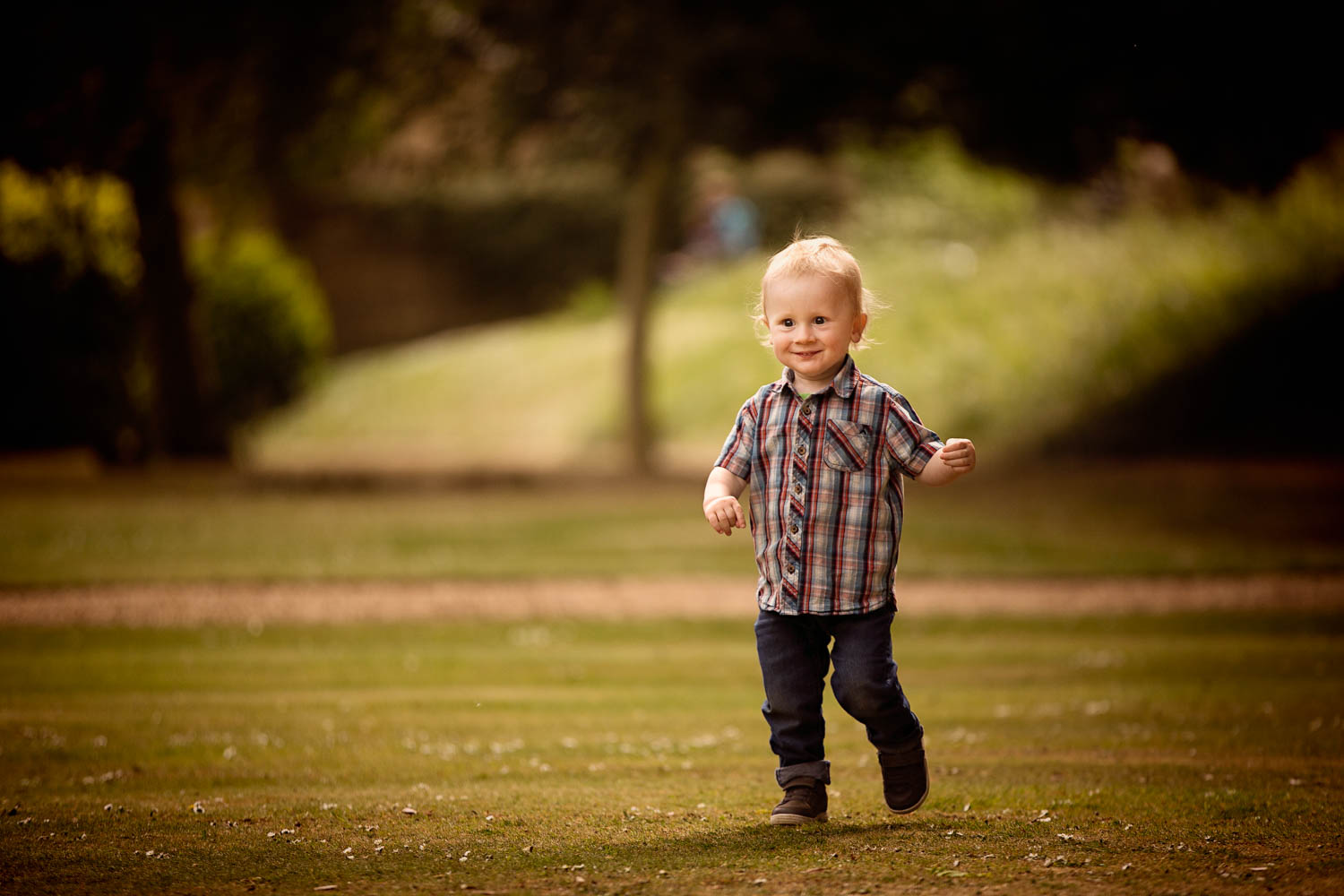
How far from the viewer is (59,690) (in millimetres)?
7453

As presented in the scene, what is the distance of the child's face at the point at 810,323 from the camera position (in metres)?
4.33

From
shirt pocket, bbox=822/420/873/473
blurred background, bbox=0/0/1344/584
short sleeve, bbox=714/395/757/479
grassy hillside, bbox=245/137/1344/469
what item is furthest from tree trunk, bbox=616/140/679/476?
shirt pocket, bbox=822/420/873/473

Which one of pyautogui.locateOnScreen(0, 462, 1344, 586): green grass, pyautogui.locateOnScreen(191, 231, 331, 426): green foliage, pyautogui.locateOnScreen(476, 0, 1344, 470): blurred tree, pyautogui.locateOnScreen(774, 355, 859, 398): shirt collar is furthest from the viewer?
pyautogui.locateOnScreen(191, 231, 331, 426): green foliage

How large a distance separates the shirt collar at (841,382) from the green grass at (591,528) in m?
7.85

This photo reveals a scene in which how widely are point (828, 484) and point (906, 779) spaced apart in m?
0.93

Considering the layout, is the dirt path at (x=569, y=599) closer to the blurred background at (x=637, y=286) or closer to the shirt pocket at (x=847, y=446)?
the blurred background at (x=637, y=286)

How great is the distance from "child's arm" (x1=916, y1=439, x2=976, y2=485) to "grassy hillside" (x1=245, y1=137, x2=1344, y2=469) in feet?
47.1

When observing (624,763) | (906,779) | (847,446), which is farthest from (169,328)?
(906,779)

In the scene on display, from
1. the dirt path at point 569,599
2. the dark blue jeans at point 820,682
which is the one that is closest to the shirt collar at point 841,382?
the dark blue jeans at point 820,682

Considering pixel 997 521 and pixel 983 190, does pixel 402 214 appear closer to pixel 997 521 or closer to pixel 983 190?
pixel 983 190

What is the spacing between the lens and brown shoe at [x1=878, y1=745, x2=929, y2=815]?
174 inches

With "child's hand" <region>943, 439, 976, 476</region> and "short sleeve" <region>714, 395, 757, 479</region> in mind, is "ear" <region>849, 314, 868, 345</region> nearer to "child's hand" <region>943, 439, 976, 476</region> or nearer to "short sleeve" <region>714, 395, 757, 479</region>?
"short sleeve" <region>714, 395, 757, 479</region>

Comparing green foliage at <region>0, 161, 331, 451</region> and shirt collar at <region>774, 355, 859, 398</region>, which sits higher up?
green foliage at <region>0, 161, 331, 451</region>

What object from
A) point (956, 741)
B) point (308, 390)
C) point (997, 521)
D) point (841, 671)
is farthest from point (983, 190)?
point (841, 671)
